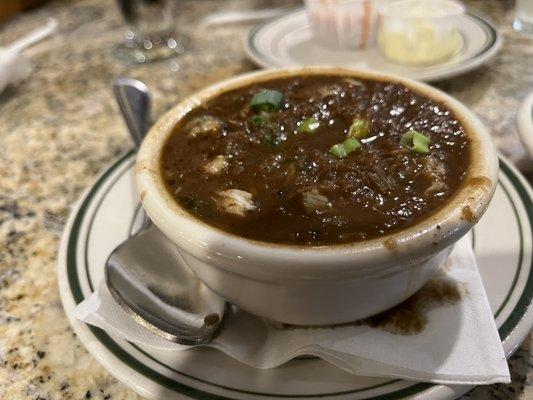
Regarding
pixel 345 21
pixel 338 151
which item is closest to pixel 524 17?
pixel 345 21

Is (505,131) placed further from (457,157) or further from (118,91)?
(118,91)

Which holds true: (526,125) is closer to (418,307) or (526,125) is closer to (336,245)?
(418,307)

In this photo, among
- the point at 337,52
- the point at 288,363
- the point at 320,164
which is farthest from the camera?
the point at 337,52

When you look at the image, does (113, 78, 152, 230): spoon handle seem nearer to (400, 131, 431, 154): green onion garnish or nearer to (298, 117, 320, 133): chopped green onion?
(298, 117, 320, 133): chopped green onion

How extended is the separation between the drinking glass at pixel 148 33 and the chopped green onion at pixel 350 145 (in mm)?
1654

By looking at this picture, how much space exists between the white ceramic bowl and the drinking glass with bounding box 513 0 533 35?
1.71 m

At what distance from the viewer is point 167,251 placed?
120 cm

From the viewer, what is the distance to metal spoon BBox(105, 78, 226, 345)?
1.00 m

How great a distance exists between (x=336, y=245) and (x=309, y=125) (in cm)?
42

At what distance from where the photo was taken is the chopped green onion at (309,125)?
1.19 metres

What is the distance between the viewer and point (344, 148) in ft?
3.61

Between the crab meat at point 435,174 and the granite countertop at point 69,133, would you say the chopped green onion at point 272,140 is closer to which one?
the crab meat at point 435,174

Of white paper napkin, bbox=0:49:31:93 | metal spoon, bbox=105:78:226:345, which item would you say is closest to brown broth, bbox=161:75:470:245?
metal spoon, bbox=105:78:226:345

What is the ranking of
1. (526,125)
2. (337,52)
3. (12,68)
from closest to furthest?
(526,125) → (12,68) → (337,52)
